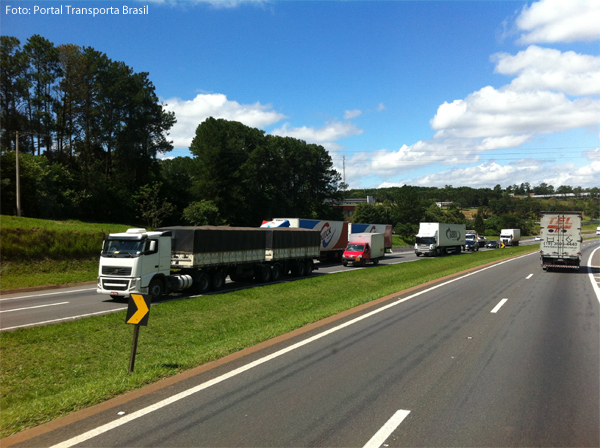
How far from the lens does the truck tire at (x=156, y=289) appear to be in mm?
17672

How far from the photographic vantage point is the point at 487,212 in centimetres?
16575

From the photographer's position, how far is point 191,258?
65.0 feet

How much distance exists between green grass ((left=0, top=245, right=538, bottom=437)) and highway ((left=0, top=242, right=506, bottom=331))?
1.72m

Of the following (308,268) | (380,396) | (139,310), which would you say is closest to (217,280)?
(308,268)

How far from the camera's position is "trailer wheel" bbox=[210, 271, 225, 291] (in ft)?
69.2

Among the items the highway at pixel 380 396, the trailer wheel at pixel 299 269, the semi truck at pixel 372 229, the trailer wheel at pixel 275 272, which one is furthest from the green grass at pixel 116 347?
the semi truck at pixel 372 229

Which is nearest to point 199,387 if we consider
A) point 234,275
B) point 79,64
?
point 234,275

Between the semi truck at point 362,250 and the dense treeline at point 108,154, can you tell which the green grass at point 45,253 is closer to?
the dense treeline at point 108,154

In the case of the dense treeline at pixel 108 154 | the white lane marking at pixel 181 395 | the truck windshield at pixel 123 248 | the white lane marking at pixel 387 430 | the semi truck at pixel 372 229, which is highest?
the dense treeline at pixel 108 154

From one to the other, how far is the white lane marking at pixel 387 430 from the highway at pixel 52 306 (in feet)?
37.1

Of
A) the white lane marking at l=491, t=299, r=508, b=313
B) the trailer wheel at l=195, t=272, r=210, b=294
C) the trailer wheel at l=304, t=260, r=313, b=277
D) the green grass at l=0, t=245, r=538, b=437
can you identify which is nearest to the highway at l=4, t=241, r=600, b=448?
the green grass at l=0, t=245, r=538, b=437

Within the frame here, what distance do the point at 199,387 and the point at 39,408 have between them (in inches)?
85.8

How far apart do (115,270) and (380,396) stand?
44.1 feet

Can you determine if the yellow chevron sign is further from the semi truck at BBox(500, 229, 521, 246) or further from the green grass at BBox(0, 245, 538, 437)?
the semi truck at BBox(500, 229, 521, 246)
